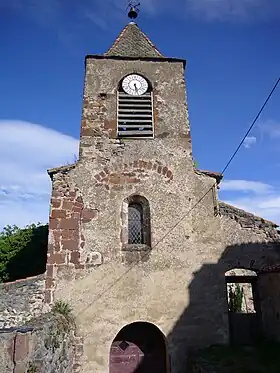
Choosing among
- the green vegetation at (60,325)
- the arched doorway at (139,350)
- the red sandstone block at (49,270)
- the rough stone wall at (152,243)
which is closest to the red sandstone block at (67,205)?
the rough stone wall at (152,243)

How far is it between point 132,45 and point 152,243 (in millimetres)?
8000

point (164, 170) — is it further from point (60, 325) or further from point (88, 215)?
point (60, 325)

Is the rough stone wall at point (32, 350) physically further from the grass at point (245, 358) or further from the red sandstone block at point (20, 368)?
the grass at point (245, 358)

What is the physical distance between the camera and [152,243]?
36.0 feet

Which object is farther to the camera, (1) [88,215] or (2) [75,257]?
(1) [88,215]

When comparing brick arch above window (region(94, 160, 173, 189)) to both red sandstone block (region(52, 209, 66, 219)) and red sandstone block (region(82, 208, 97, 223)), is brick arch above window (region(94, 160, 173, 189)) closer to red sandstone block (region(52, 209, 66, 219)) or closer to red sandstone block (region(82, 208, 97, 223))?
red sandstone block (region(82, 208, 97, 223))

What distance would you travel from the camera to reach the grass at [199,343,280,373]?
8320mm

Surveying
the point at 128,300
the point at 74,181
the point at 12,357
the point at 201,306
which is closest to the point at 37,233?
the point at 74,181

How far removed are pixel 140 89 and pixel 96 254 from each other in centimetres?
615

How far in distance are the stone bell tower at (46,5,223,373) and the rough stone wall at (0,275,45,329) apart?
0.34 meters

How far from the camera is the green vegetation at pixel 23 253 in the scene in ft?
52.1

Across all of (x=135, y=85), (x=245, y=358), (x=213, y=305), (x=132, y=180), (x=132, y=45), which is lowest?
(x=245, y=358)

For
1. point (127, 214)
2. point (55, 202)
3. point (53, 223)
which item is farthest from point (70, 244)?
point (127, 214)

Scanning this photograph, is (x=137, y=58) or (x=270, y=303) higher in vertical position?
(x=137, y=58)
